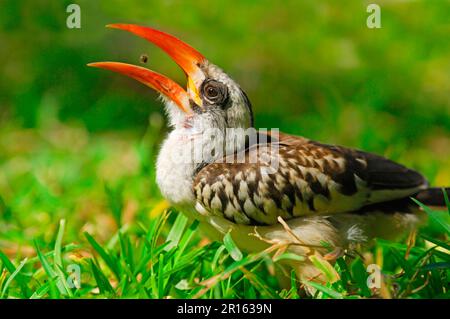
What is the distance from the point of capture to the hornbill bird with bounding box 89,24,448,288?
10.5 ft

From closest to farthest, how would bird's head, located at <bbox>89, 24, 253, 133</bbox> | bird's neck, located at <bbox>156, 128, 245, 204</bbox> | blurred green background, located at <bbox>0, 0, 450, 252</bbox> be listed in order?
bird's neck, located at <bbox>156, 128, 245, 204</bbox> < bird's head, located at <bbox>89, 24, 253, 133</bbox> < blurred green background, located at <bbox>0, 0, 450, 252</bbox>

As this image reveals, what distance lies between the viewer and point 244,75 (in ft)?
22.4

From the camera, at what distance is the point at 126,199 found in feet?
14.6

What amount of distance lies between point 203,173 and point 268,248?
48cm

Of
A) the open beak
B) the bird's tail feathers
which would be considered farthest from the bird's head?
the bird's tail feathers

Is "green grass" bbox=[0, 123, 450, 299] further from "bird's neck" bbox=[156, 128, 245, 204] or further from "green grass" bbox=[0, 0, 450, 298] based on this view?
"bird's neck" bbox=[156, 128, 245, 204]

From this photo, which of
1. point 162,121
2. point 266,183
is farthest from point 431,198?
point 162,121

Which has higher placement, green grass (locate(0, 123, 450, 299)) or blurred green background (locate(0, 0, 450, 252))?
blurred green background (locate(0, 0, 450, 252))

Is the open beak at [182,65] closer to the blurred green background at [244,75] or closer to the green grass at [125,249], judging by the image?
the green grass at [125,249]

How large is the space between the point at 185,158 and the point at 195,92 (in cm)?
34

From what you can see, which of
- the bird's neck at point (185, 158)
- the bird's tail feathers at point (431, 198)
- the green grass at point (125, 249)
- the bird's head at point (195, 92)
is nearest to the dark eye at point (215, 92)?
the bird's head at point (195, 92)

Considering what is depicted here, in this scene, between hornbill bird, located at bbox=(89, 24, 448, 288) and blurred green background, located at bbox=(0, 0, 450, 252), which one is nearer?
hornbill bird, located at bbox=(89, 24, 448, 288)
